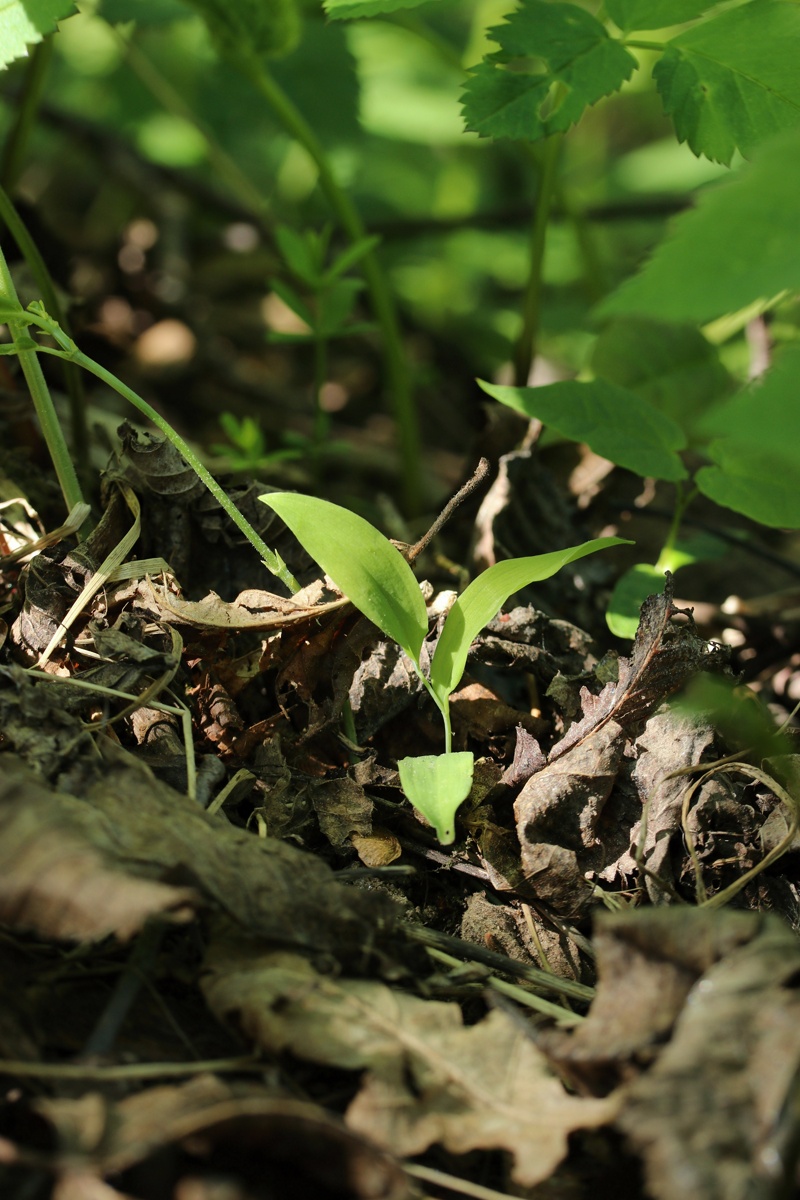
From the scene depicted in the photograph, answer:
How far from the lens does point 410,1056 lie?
92 cm

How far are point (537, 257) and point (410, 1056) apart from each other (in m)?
1.59

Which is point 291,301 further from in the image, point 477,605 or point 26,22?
point 477,605

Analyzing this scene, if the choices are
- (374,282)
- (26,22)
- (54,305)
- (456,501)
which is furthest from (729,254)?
(374,282)

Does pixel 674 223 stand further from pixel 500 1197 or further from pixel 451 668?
pixel 500 1197

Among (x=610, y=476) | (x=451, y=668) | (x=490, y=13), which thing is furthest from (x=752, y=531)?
(x=490, y=13)

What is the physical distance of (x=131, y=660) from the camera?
48.7 inches

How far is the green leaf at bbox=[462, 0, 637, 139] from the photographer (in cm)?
142

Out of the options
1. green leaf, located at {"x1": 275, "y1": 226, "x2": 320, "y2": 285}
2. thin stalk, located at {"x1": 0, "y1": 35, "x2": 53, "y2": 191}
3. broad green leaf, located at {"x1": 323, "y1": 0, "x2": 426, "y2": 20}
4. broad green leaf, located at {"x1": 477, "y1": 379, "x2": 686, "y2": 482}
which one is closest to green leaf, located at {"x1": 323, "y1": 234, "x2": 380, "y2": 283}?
green leaf, located at {"x1": 275, "y1": 226, "x2": 320, "y2": 285}

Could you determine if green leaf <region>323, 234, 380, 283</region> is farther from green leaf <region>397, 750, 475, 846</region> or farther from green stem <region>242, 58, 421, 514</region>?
green leaf <region>397, 750, 475, 846</region>

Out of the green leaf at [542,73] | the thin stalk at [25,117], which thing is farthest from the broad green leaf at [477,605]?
the thin stalk at [25,117]

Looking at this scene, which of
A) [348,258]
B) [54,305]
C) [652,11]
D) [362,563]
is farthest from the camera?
[348,258]

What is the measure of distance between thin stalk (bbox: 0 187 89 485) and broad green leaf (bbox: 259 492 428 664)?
2.19 ft

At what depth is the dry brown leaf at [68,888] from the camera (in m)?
0.84

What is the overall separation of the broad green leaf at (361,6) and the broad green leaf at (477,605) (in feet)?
2.99
